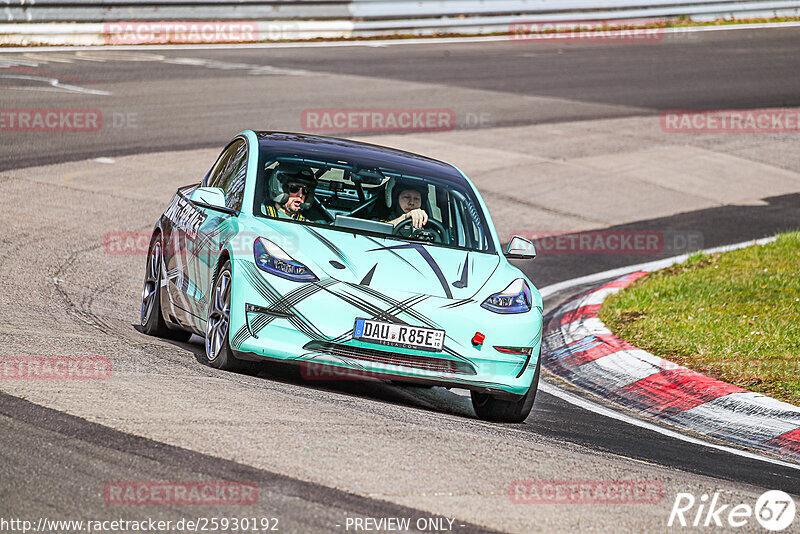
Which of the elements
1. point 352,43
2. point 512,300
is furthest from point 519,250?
point 352,43

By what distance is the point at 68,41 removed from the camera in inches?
957

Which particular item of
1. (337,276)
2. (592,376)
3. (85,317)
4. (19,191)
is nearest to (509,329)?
(337,276)

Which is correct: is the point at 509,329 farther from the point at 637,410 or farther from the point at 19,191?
the point at 19,191

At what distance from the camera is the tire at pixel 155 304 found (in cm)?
868

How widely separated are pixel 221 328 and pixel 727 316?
5.04 m

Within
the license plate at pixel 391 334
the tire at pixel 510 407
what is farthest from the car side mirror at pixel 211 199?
the tire at pixel 510 407

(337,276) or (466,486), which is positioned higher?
(337,276)

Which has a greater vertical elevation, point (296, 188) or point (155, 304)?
point (296, 188)

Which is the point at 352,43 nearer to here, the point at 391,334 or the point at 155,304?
the point at 155,304

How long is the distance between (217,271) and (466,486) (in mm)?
2842

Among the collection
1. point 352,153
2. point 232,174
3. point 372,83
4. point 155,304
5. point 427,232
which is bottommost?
point 155,304

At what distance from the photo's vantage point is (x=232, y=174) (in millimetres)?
8406

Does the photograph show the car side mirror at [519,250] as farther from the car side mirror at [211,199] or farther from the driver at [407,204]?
the car side mirror at [211,199]

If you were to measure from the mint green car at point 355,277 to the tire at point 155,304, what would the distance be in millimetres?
248
